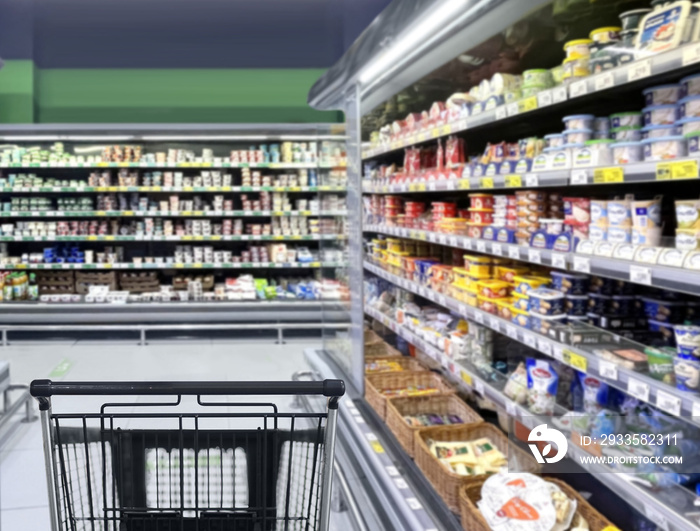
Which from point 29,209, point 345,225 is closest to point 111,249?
point 29,209

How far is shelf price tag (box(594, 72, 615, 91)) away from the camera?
6.34ft

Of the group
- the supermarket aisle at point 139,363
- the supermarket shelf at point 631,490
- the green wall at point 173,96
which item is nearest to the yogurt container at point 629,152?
the supermarket shelf at point 631,490

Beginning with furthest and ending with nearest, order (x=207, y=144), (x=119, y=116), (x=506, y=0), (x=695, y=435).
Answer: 1. (x=119, y=116)
2. (x=207, y=144)
3. (x=506, y=0)
4. (x=695, y=435)

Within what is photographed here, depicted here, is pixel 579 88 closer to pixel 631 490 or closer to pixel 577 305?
pixel 577 305

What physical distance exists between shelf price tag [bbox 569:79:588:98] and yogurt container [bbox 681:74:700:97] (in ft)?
0.91

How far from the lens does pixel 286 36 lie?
27.5 ft

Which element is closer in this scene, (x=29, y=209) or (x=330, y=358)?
(x=330, y=358)

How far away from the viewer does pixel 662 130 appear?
1935 mm

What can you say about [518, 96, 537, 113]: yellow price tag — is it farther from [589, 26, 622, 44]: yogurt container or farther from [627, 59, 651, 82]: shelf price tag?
[627, 59, 651, 82]: shelf price tag

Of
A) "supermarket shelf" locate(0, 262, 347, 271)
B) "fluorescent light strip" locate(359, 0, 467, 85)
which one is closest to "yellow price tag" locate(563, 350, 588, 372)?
"fluorescent light strip" locate(359, 0, 467, 85)

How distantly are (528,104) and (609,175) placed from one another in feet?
1.86

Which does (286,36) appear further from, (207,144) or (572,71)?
(572,71)

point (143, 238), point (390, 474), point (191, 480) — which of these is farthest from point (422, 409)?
point (143, 238)

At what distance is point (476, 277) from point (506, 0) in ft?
4.26
